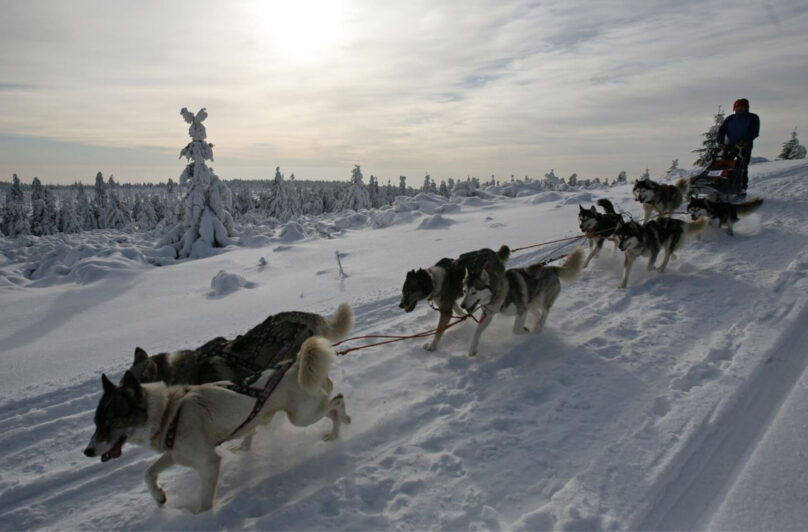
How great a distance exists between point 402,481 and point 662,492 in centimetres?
193

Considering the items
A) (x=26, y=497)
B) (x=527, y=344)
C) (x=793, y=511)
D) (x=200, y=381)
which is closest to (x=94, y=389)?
(x=26, y=497)

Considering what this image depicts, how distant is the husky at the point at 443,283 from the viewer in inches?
226

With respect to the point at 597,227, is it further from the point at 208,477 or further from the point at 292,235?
the point at 292,235

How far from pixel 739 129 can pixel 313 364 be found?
12817 millimetres

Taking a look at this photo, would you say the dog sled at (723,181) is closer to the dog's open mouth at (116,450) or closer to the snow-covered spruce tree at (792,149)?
the dog's open mouth at (116,450)

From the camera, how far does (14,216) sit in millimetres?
54219

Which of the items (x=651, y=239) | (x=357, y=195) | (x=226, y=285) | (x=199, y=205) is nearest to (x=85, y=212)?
(x=357, y=195)

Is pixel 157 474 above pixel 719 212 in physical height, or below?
below

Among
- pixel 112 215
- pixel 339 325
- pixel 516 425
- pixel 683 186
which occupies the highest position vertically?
pixel 112 215

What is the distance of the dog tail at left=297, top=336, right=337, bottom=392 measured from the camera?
3.42m

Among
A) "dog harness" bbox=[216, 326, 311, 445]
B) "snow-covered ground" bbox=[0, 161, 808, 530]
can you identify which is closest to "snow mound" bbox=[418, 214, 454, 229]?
"snow-covered ground" bbox=[0, 161, 808, 530]

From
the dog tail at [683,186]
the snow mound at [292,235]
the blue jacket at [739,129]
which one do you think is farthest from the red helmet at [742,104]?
the snow mound at [292,235]

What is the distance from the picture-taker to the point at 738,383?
13.3 ft

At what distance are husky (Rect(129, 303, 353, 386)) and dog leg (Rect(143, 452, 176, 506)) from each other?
78cm
